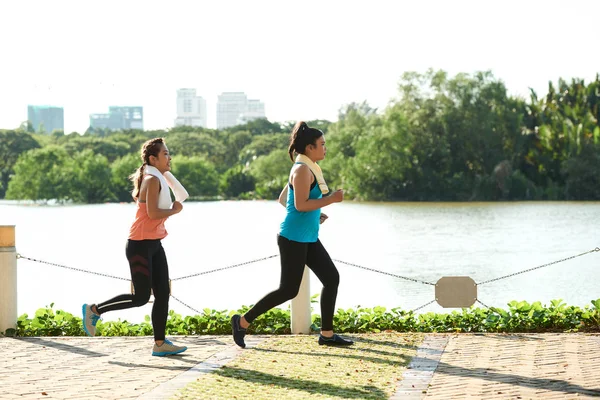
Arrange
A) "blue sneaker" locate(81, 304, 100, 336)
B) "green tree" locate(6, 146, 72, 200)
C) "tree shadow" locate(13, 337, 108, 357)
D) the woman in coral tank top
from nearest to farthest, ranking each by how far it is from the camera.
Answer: the woman in coral tank top, "tree shadow" locate(13, 337, 108, 357), "blue sneaker" locate(81, 304, 100, 336), "green tree" locate(6, 146, 72, 200)

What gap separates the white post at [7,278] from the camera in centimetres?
897

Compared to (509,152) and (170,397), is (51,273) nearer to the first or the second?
(170,397)

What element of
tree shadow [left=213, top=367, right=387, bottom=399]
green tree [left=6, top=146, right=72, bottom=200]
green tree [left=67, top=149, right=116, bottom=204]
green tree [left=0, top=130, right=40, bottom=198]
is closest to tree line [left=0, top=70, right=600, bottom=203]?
green tree [left=67, top=149, right=116, bottom=204]

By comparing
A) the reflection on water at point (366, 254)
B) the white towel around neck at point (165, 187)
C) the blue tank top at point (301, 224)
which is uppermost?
the white towel around neck at point (165, 187)

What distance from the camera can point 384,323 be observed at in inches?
366

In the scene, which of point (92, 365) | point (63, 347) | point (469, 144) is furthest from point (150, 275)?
point (469, 144)

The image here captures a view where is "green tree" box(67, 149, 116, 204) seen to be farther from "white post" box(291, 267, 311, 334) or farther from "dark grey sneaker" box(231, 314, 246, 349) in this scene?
"dark grey sneaker" box(231, 314, 246, 349)

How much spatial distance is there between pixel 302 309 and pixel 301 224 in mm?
Result: 1328

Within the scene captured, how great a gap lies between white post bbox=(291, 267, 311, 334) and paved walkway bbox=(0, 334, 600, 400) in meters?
0.41

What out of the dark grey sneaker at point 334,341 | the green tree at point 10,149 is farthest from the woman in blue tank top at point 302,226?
the green tree at point 10,149

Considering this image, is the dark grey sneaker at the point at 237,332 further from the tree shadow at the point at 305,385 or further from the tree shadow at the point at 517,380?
the tree shadow at the point at 517,380

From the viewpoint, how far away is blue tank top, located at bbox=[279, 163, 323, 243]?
7742 mm

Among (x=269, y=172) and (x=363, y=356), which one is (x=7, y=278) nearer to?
(x=363, y=356)

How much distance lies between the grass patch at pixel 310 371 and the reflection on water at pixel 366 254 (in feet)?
27.6
